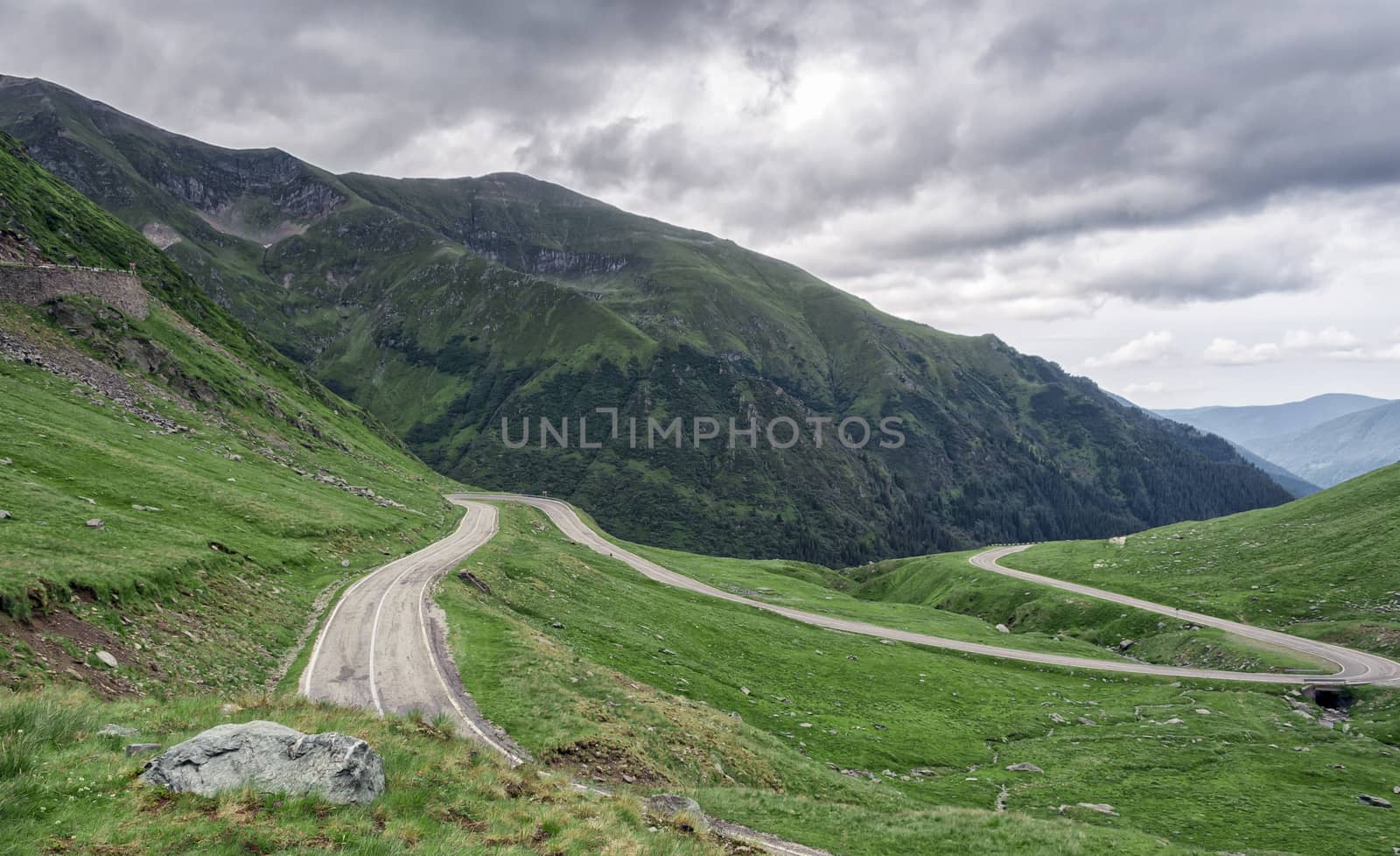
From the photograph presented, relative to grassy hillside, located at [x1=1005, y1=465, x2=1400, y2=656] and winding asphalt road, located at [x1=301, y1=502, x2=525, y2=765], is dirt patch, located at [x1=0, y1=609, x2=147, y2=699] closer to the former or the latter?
winding asphalt road, located at [x1=301, y1=502, x2=525, y2=765]

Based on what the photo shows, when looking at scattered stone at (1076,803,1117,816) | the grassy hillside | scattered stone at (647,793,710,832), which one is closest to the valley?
scattered stone at (647,793,710,832)

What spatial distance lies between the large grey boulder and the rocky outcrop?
305 feet

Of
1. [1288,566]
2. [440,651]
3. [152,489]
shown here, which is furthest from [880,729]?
[1288,566]

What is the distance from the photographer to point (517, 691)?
2967cm

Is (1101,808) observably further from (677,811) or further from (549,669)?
(549,669)

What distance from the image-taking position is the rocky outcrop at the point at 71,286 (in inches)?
2876

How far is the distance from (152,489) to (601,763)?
4431 centimetres

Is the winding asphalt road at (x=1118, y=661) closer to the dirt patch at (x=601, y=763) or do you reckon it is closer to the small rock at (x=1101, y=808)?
the small rock at (x=1101, y=808)

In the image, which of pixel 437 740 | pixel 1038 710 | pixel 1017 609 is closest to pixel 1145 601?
pixel 1017 609

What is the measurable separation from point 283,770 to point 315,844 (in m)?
3.26

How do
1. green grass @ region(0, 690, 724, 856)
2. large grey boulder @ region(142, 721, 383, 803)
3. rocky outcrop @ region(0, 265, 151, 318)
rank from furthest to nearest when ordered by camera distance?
rocky outcrop @ region(0, 265, 151, 318)
large grey boulder @ region(142, 721, 383, 803)
green grass @ region(0, 690, 724, 856)

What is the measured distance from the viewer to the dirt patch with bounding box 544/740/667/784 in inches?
949

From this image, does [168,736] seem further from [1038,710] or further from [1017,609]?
[1017,609]

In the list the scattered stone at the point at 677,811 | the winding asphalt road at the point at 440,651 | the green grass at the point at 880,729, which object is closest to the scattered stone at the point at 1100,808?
the green grass at the point at 880,729
